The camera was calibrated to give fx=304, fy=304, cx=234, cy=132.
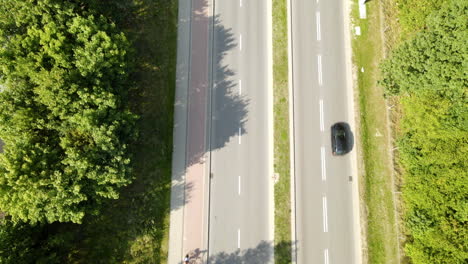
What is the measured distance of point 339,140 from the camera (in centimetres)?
3241

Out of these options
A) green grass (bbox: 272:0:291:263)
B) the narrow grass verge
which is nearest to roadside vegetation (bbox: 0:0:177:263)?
green grass (bbox: 272:0:291:263)

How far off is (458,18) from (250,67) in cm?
1898

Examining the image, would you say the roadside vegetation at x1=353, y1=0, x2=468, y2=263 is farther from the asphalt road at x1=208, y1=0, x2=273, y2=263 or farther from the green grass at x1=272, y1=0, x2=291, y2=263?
the asphalt road at x1=208, y1=0, x2=273, y2=263

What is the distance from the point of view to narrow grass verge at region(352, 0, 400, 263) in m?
31.6

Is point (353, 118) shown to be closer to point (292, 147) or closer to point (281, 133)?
point (292, 147)

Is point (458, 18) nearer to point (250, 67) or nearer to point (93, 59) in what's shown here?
point (250, 67)

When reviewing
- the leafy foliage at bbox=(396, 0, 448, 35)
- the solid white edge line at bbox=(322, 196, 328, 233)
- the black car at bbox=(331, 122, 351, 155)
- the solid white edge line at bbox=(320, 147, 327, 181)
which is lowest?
the solid white edge line at bbox=(322, 196, 328, 233)

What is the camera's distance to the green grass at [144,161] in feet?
101

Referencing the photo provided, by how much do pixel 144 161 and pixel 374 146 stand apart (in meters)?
24.8

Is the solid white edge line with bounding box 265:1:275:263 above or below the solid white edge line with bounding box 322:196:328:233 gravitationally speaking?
above

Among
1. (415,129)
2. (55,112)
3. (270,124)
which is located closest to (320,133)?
(270,124)

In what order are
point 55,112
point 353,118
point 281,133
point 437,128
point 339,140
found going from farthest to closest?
point 353,118 < point 281,133 < point 339,140 < point 437,128 < point 55,112

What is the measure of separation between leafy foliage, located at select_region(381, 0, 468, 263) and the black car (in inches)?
235

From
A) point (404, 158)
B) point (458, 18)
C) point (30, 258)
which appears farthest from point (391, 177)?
point (30, 258)
